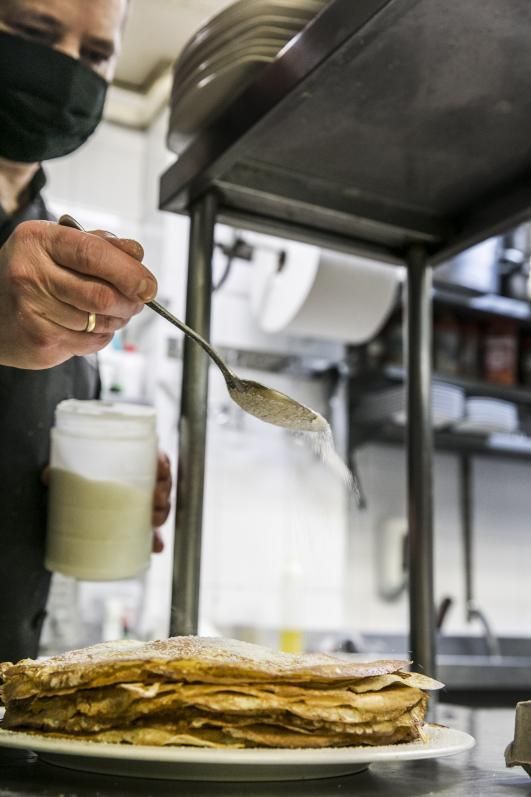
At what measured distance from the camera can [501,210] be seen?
988 millimetres

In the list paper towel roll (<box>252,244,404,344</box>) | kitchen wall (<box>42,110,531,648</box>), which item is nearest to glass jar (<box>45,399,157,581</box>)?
paper towel roll (<box>252,244,404,344</box>)

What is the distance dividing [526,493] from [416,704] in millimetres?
3846

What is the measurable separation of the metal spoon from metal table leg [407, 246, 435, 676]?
31 centimetres

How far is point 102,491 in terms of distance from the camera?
3.25 feet

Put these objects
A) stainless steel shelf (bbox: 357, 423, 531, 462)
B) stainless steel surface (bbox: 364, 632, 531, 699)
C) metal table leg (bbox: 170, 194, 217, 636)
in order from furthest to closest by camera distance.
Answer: stainless steel shelf (bbox: 357, 423, 531, 462)
stainless steel surface (bbox: 364, 632, 531, 699)
metal table leg (bbox: 170, 194, 217, 636)

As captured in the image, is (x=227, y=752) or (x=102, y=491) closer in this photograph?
(x=227, y=752)

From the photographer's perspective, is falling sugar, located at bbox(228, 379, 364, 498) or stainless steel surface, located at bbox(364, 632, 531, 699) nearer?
falling sugar, located at bbox(228, 379, 364, 498)

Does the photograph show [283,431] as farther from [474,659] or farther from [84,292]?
[84,292]

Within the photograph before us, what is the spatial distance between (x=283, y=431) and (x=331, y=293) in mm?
1651

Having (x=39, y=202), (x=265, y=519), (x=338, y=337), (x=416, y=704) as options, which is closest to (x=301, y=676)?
(x=416, y=704)

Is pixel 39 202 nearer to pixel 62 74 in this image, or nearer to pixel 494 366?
pixel 62 74

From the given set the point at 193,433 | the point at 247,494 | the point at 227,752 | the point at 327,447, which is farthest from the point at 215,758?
the point at 247,494

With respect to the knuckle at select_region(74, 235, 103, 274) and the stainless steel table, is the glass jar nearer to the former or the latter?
the stainless steel table

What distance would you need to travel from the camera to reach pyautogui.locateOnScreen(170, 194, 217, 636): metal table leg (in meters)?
0.85
